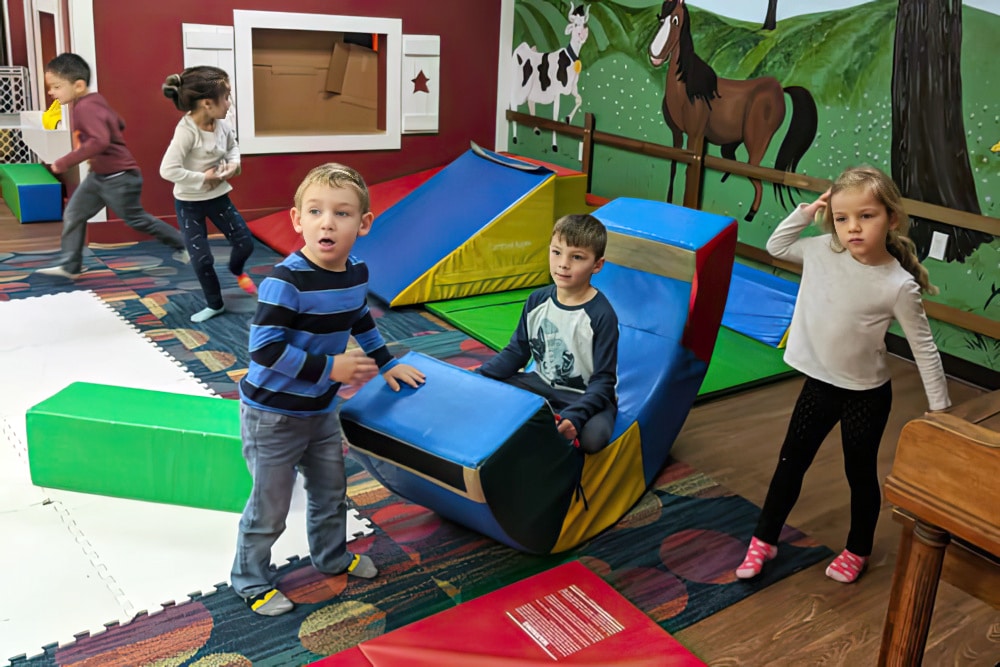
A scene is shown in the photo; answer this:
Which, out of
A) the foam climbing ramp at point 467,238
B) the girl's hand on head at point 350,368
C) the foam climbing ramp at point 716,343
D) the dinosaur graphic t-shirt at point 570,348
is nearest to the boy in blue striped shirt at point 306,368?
the girl's hand on head at point 350,368

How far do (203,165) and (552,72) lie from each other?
10.9 ft

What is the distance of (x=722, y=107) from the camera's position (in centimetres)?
564

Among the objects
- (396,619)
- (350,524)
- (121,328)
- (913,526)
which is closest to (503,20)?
(121,328)

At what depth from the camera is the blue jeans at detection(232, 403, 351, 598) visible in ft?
7.77

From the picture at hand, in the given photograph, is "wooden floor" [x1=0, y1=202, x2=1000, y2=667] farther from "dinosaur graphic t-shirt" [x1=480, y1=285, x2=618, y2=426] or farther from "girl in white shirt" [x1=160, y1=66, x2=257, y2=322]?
"girl in white shirt" [x1=160, y1=66, x2=257, y2=322]

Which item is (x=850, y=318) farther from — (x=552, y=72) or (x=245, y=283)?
(x=552, y=72)

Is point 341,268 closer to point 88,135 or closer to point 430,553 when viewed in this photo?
point 430,553

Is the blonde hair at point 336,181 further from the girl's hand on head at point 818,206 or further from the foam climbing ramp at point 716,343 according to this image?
the foam climbing ramp at point 716,343

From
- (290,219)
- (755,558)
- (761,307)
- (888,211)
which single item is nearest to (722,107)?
(761,307)

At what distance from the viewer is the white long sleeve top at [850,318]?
246cm

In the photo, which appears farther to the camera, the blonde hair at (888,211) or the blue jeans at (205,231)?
the blue jeans at (205,231)

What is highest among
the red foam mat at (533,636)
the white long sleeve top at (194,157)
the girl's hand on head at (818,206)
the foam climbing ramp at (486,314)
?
the girl's hand on head at (818,206)

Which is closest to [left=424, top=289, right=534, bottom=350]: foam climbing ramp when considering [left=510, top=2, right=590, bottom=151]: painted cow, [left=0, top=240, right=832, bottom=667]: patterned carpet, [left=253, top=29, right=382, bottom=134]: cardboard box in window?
[left=0, top=240, right=832, bottom=667]: patterned carpet

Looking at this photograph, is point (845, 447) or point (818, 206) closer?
point (818, 206)
